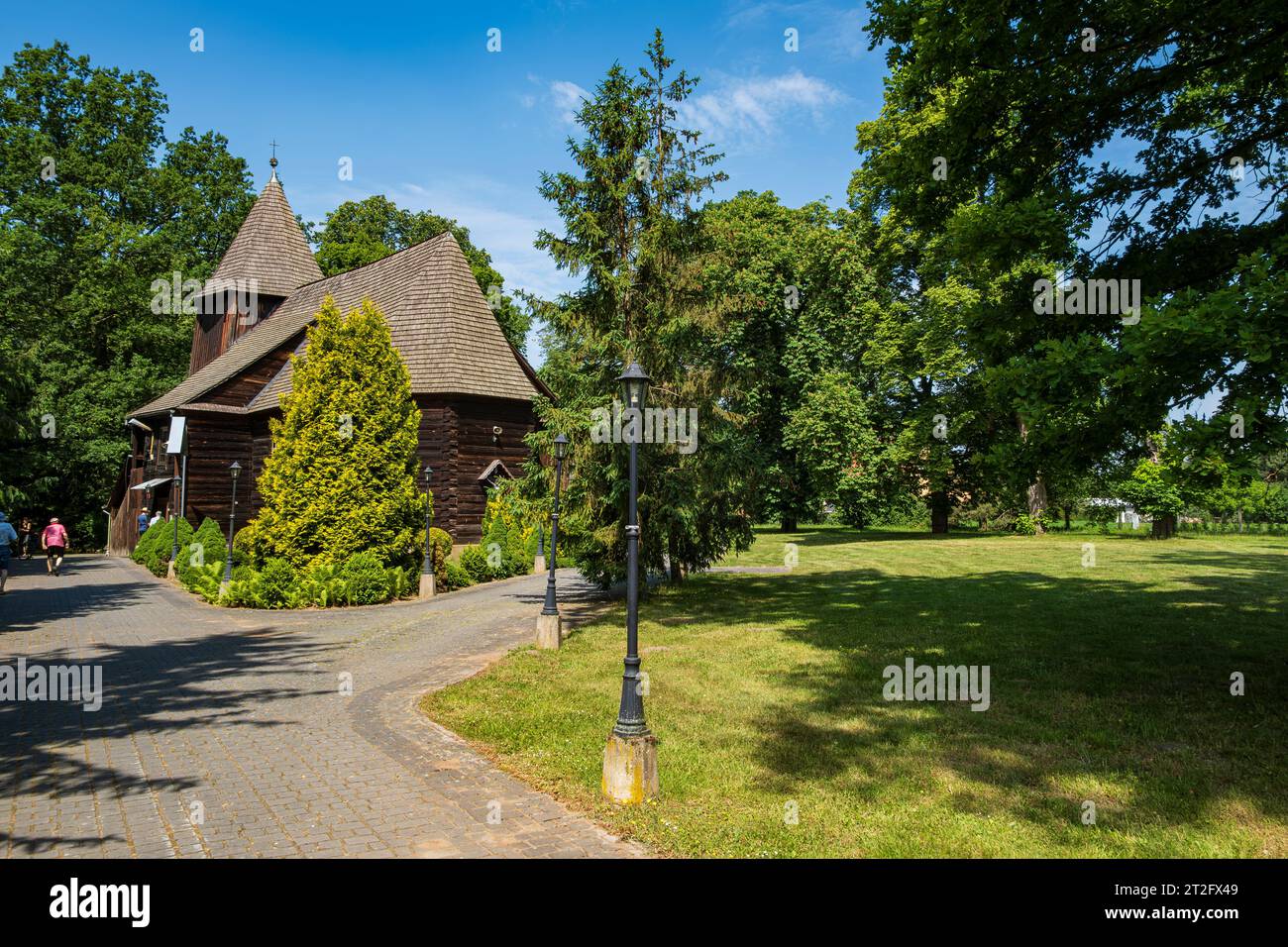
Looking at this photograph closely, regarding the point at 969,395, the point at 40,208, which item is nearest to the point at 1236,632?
the point at 969,395

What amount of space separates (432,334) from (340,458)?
32.9ft

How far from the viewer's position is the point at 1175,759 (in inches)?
271

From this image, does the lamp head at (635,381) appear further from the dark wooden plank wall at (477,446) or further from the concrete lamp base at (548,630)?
the dark wooden plank wall at (477,446)

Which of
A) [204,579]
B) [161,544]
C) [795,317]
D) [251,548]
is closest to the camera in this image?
[251,548]

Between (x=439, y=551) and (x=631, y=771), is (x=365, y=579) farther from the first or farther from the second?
(x=631, y=771)

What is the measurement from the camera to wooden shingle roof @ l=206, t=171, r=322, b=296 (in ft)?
124

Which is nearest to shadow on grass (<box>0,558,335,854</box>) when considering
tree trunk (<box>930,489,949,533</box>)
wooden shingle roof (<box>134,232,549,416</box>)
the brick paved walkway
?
the brick paved walkway

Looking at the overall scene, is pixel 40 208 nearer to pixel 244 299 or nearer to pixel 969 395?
pixel 244 299

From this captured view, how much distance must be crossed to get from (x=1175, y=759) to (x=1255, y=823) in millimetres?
1309

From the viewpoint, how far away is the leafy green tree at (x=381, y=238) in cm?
4941

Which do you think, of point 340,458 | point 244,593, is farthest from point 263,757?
point 340,458

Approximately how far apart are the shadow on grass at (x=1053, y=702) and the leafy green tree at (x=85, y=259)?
38.5 meters

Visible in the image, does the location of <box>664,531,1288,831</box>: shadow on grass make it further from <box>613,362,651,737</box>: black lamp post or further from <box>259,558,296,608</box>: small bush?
<box>259,558,296,608</box>: small bush

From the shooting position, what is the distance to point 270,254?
38.4m
